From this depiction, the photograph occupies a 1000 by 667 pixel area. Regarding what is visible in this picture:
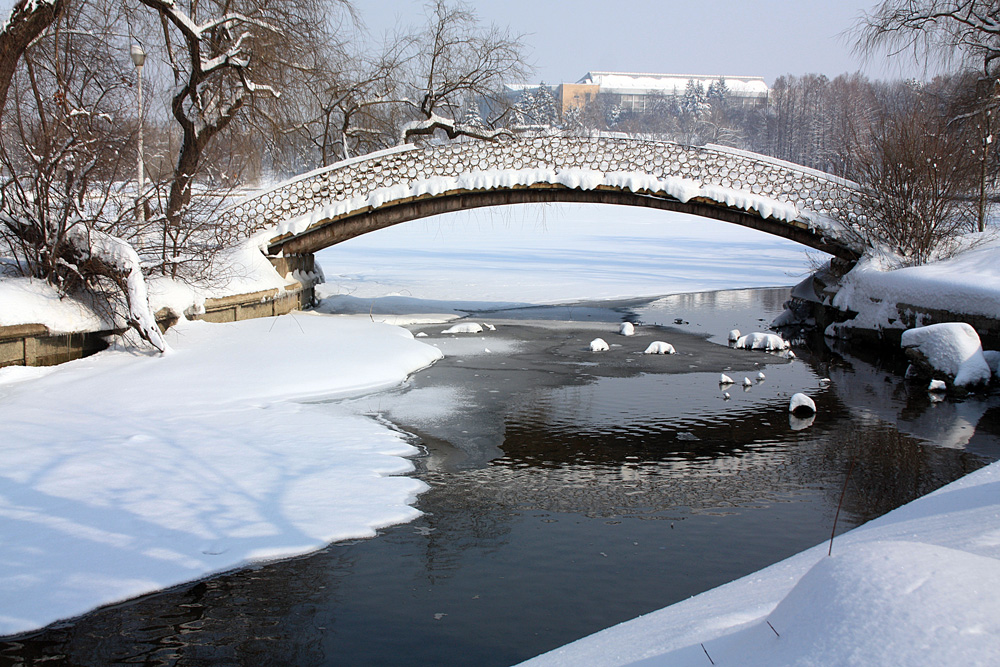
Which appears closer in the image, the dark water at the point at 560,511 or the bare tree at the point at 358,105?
the dark water at the point at 560,511

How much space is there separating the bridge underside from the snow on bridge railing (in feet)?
1.16

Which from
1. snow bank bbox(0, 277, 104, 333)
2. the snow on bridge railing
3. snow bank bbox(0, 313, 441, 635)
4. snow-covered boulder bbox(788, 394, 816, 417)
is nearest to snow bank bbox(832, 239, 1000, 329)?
the snow on bridge railing

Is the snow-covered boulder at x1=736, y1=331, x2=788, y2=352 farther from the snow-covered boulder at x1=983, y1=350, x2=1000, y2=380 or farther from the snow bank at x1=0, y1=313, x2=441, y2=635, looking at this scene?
the snow bank at x1=0, y1=313, x2=441, y2=635

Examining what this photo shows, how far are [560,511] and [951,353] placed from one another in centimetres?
744

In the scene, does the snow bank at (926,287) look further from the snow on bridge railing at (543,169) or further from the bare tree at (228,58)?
the bare tree at (228,58)

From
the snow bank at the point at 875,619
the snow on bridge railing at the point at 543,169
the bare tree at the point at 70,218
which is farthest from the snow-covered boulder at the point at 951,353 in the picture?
the bare tree at the point at 70,218

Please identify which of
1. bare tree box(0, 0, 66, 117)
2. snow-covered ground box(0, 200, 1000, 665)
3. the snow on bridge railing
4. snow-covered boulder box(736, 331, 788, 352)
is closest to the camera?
snow-covered ground box(0, 200, 1000, 665)

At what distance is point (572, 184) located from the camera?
16172mm

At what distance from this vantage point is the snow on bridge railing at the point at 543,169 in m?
16.2

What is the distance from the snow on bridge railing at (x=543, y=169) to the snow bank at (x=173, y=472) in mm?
6131

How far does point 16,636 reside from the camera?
4305 mm

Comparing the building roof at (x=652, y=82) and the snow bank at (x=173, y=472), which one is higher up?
the building roof at (x=652, y=82)

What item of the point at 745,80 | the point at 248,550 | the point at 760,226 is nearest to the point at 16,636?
the point at 248,550

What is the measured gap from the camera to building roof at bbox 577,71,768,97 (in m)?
133
